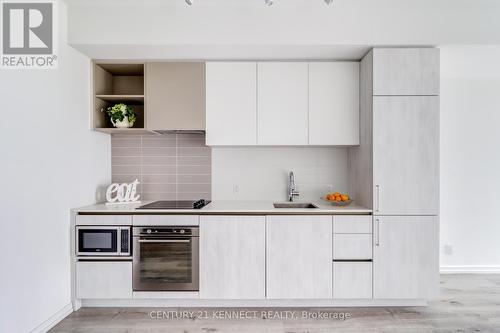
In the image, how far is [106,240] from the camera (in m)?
2.62

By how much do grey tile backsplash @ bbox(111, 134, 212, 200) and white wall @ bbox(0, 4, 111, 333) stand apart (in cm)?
47

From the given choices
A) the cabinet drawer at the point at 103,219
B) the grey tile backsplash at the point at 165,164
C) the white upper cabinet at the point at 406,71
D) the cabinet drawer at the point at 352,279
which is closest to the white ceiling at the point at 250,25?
the white upper cabinet at the point at 406,71

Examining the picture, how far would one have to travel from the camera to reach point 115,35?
256cm

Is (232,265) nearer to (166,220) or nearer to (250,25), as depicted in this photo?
(166,220)

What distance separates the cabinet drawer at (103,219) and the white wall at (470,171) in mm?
3374

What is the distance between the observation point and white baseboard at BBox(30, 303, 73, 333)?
223cm

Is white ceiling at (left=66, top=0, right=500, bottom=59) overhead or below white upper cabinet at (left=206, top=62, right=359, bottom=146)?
overhead

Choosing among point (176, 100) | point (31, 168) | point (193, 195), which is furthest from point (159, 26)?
point (193, 195)

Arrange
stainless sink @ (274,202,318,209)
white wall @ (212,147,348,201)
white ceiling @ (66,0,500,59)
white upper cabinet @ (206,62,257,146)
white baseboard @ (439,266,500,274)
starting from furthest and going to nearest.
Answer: white baseboard @ (439,266,500,274) → white wall @ (212,147,348,201) → stainless sink @ (274,202,318,209) → white upper cabinet @ (206,62,257,146) → white ceiling @ (66,0,500,59)

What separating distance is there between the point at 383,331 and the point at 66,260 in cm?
261

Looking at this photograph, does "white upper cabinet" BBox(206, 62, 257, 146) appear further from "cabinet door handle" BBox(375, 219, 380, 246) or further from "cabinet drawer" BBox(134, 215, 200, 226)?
"cabinet door handle" BBox(375, 219, 380, 246)

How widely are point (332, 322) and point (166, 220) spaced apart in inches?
63.5

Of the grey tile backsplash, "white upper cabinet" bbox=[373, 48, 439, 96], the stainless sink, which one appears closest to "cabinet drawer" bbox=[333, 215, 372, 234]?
the stainless sink

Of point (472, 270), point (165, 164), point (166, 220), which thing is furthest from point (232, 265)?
point (472, 270)
